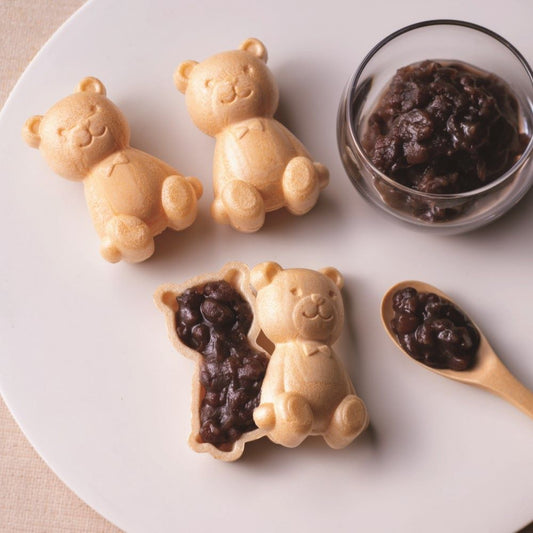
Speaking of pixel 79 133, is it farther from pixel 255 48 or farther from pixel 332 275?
pixel 332 275

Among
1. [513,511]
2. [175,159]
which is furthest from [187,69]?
[513,511]

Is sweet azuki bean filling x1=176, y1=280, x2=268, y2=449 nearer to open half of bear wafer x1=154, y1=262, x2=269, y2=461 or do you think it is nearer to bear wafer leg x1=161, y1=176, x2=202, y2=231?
open half of bear wafer x1=154, y1=262, x2=269, y2=461

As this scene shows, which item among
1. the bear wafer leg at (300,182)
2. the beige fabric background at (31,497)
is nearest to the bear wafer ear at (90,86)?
the bear wafer leg at (300,182)

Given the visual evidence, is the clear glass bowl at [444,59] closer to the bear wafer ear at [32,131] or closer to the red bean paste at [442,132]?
the red bean paste at [442,132]

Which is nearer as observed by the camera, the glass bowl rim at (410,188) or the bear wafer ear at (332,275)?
the glass bowl rim at (410,188)


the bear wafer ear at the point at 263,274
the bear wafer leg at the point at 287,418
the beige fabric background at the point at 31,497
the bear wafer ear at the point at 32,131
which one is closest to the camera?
the bear wafer leg at the point at 287,418

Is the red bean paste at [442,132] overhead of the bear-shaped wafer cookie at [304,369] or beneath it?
overhead

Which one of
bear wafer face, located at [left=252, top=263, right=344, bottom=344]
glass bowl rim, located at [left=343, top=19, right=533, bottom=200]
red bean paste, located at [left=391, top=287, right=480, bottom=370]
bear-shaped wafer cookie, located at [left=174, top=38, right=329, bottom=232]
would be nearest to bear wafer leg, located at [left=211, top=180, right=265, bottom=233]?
bear-shaped wafer cookie, located at [left=174, top=38, right=329, bottom=232]
